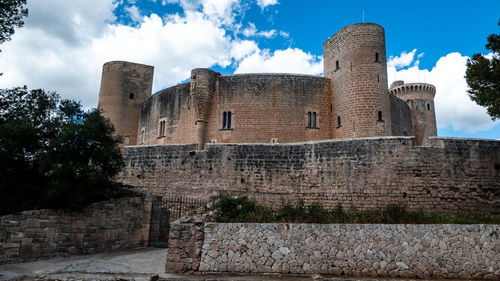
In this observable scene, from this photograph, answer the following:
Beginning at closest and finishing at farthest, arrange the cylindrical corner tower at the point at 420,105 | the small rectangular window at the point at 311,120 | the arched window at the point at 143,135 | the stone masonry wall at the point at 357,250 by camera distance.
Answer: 1. the stone masonry wall at the point at 357,250
2. the small rectangular window at the point at 311,120
3. the arched window at the point at 143,135
4. the cylindrical corner tower at the point at 420,105

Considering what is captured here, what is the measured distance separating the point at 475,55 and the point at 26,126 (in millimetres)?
19231

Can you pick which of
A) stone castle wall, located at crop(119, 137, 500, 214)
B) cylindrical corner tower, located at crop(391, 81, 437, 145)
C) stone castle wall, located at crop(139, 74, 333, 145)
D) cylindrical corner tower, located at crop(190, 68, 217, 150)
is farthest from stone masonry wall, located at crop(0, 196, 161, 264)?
cylindrical corner tower, located at crop(391, 81, 437, 145)

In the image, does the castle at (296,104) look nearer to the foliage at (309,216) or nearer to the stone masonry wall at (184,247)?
the foliage at (309,216)

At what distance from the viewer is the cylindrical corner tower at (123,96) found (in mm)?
31625

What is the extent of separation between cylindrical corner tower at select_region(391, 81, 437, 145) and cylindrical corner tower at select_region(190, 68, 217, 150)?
24050mm

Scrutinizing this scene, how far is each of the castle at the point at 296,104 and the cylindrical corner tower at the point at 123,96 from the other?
4363 millimetres

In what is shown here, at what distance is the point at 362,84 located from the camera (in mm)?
22141

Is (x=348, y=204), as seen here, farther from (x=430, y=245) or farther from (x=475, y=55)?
(x=475, y=55)

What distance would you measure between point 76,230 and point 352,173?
12.0 m

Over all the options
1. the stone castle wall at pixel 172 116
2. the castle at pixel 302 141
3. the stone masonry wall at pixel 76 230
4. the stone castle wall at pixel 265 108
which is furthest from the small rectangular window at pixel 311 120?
the stone masonry wall at pixel 76 230

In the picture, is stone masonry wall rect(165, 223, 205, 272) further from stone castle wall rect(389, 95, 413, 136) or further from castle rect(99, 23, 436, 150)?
stone castle wall rect(389, 95, 413, 136)

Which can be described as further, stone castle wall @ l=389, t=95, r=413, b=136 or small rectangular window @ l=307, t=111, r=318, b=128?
stone castle wall @ l=389, t=95, r=413, b=136

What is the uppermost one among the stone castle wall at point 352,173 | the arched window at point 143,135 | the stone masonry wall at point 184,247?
the arched window at point 143,135

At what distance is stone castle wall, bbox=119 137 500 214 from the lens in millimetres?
14227
